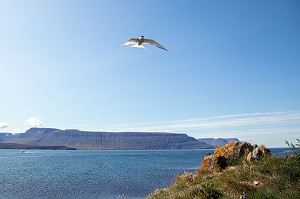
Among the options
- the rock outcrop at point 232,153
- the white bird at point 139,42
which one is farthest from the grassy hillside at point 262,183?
the white bird at point 139,42

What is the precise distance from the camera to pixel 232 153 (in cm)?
2095

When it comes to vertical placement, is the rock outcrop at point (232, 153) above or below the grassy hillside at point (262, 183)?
above

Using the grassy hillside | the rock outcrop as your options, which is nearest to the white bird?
the grassy hillside

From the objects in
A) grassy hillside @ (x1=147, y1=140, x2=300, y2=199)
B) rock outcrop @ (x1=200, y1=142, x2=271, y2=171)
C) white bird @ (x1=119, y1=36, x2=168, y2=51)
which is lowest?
grassy hillside @ (x1=147, y1=140, x2=300, y2=199)

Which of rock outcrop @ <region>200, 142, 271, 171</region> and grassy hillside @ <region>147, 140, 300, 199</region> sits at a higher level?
rock outcrop @ <region>200, 142, 271, 171</region>

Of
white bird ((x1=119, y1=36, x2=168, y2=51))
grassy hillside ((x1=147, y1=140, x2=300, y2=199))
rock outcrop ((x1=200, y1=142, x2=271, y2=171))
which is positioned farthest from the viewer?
rock outcrop ((x1=200, y1=142, x2=271, y2=171))

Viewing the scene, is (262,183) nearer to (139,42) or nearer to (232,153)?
(139,42)

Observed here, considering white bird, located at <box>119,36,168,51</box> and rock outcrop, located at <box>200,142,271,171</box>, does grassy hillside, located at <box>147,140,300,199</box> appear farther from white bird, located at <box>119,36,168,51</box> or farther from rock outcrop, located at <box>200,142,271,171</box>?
white bird, located at <box>119,36,168,51</box>

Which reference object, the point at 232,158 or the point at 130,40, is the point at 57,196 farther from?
the point at 130,40

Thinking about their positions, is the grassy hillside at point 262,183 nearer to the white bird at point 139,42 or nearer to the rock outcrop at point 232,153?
the rock outcrop at point 232,153

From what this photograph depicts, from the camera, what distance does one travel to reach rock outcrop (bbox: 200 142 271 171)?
19128 mm

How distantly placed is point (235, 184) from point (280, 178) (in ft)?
6.12

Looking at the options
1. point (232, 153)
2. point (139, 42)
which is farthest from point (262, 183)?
point (232, 153)

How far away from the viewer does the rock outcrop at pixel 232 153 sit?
1913 centimetres
